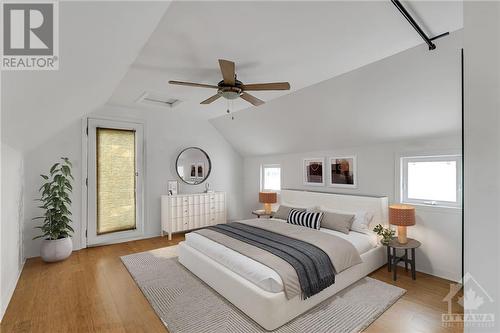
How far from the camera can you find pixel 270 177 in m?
5.79

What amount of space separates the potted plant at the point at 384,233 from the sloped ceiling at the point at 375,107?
1.34m

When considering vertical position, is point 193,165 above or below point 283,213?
above

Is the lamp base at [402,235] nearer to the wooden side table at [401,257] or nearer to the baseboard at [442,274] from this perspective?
the wooden side table at [401,257]

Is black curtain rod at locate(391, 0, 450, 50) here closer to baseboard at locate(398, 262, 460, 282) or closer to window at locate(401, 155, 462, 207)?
window at locate(401, 155, 462, 207)

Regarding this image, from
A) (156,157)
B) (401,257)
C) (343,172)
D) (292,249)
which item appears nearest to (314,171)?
(343,172)

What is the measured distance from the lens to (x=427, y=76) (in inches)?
99.9

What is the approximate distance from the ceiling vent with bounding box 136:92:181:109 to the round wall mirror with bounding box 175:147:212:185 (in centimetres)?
112

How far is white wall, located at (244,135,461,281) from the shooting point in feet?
9.77

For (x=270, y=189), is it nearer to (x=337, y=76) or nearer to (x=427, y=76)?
(x=337, y=76)

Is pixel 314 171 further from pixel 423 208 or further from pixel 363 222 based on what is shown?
pixel 423 208

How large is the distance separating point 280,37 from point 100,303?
10.8ft

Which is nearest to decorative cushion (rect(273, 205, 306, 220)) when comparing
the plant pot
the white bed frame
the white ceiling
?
the white bed frame

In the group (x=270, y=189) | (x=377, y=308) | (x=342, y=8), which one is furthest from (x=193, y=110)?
(x=377, y=308)

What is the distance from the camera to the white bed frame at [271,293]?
6.88ft
